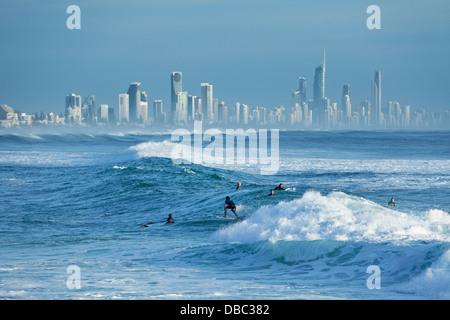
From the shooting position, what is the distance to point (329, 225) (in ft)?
60.6

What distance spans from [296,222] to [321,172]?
2877 cm

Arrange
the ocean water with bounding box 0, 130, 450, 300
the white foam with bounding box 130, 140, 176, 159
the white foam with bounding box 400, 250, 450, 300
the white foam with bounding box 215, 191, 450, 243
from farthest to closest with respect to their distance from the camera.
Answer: the white foam with bounding box 130, 140, 176, 159 → the white foam with bounding box 215, 191, 450, 243 → the ocean water with bounding box 0, 130, 450, 300 → the white foam with bounding box 400, 250, 450, 300

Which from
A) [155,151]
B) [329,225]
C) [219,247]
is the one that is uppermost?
[329,225]

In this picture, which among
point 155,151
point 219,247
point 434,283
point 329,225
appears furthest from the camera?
point 155,151

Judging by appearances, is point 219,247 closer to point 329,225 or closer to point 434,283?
point 329,225

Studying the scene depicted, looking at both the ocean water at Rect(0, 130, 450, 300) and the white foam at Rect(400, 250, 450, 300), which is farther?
the ocean water at Rect(0, 130, 450, 300)

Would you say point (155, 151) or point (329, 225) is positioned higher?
point (329, 225)

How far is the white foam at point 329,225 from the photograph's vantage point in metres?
17.0

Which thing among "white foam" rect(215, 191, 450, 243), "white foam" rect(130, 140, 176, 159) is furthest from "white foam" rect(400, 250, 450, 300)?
"white foam" rect(130, 140, 176, 159)

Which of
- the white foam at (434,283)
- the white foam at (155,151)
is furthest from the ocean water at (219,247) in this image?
the white foam at (155,151)

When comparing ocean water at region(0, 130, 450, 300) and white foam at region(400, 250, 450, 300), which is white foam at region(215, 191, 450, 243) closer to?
ocean water at region(0, 130, 450, 300)

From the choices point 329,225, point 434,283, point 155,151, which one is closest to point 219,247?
point 329,225

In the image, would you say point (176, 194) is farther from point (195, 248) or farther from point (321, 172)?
point (321, 172)

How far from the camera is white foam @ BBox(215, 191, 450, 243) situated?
1698 centimetres
